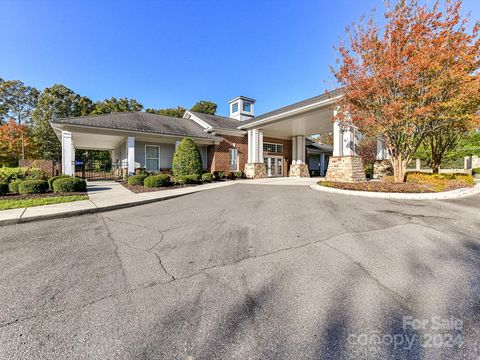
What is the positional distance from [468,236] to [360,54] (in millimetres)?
8868

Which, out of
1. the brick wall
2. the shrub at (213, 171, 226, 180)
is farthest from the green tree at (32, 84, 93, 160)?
the shrub at (213, 171, 226, 180)

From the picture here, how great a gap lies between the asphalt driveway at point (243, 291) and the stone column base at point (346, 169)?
24.2ft

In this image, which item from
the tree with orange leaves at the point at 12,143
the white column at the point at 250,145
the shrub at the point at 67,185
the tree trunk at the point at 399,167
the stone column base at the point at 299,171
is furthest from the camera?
the tree with orange leaves at the point at 12,143

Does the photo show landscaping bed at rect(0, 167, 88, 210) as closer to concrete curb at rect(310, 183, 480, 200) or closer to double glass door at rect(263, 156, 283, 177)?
concrete curb at rect(310, 183, 480, 200)

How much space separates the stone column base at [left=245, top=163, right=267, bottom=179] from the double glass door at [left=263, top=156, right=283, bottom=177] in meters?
1.73

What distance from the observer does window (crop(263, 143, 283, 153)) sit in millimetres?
21000

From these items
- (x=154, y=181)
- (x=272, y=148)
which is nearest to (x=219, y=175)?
(x=154, y=181)

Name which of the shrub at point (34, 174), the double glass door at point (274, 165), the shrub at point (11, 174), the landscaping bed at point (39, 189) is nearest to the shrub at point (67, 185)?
the landscaping bed at point (39, 189)

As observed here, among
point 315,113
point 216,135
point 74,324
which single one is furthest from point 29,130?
point 74,324

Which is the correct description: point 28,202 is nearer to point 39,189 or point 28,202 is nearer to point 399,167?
point 39,189

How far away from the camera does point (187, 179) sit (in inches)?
499

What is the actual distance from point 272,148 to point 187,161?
34.8 ft

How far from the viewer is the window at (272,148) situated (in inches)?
827

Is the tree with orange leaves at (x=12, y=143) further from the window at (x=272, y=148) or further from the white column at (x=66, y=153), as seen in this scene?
the window at (x=272, y=148)
